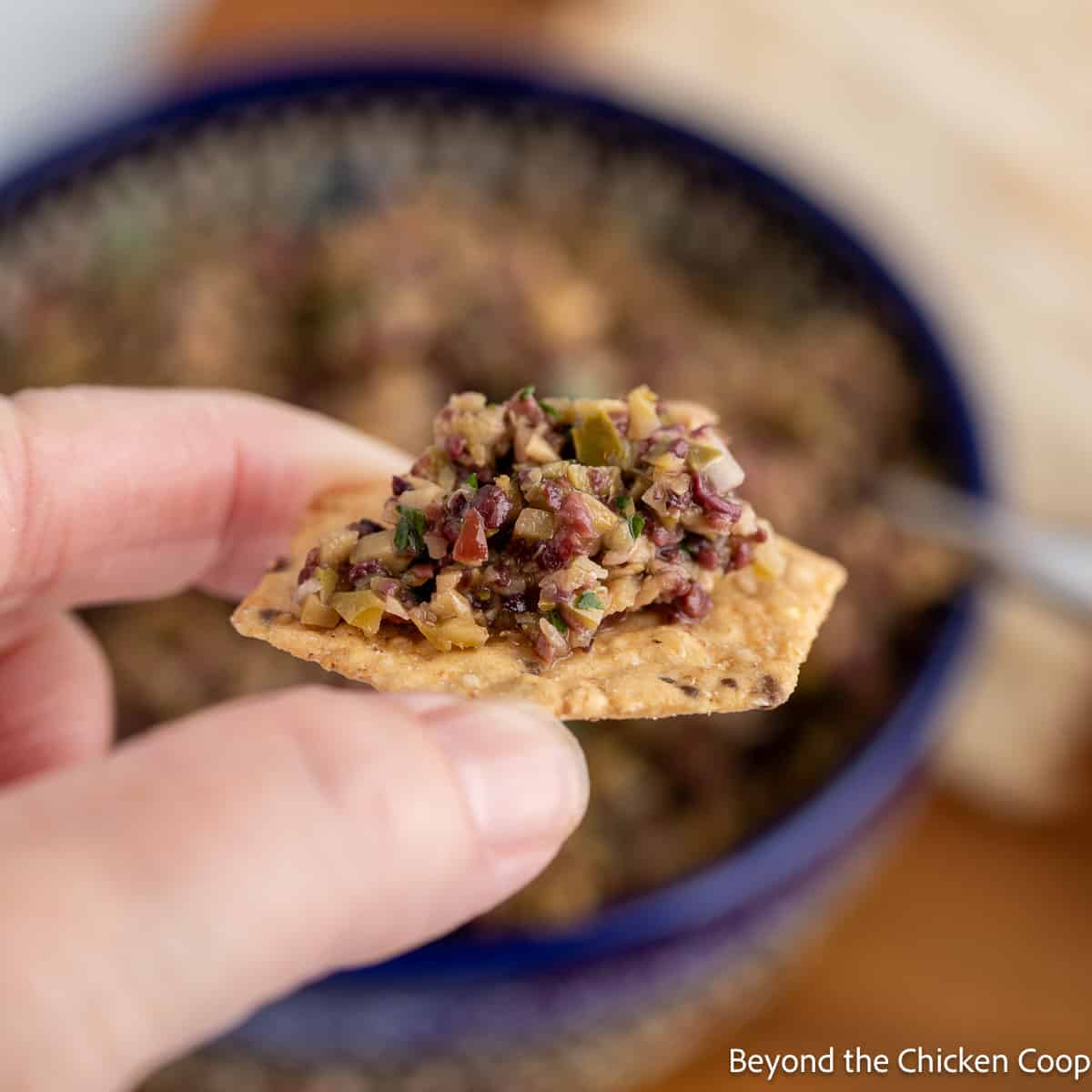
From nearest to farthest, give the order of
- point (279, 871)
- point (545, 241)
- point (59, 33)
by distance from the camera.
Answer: point (279, 871)
point (545, 241)
point (59, 33)

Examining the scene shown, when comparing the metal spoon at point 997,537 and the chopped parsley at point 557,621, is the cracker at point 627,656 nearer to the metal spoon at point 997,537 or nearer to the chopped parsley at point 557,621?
the chopped parsley at point 557,621

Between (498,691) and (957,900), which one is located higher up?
(498,691)

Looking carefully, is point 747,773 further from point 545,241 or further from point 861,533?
point 545,241

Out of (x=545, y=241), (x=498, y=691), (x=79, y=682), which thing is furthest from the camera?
(x=545, y=241)

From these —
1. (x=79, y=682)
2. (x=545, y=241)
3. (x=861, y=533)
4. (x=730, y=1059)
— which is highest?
(x=545, y=241)

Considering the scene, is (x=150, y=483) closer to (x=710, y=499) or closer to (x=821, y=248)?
(x=710, y=499)

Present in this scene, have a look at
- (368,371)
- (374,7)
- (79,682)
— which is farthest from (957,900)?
(374,7)

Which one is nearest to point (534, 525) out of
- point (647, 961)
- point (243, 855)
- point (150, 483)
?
point (243, 855)

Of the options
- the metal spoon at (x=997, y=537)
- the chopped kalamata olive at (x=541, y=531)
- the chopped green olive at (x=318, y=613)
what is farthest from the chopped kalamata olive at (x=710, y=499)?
the metal spoon at (x=997, y=537)
